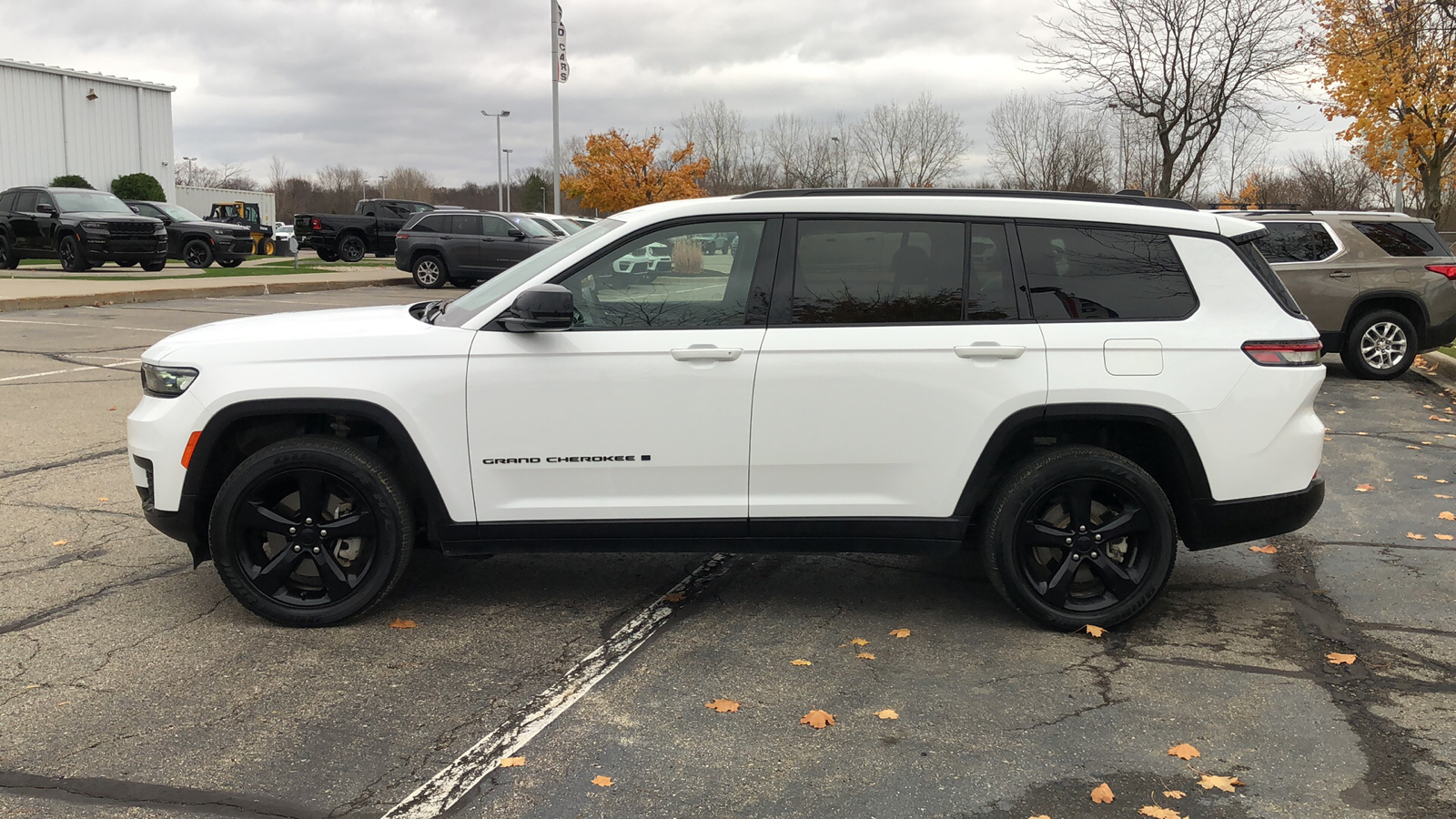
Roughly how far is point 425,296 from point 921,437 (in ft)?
64.3

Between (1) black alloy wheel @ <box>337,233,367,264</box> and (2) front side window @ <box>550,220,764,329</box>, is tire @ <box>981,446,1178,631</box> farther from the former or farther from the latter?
(1) black alloy wheel @ <box>337,233,367,264</box>

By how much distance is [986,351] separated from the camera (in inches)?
178

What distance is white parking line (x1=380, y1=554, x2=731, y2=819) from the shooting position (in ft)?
10.7

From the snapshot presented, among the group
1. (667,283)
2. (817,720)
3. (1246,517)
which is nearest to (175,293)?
(667,283)

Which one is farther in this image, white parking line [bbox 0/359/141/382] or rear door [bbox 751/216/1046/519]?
white parking line [bbox 0/359/141/382]

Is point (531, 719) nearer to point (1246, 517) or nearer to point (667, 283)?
point (667, 283)

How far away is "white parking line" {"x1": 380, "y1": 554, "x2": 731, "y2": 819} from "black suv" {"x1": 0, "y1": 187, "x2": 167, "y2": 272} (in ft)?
74.8

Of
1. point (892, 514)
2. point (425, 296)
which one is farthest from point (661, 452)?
point (425, 296)

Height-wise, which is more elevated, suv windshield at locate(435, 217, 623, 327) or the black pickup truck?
the black pickup truck

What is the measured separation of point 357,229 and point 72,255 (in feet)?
34.4

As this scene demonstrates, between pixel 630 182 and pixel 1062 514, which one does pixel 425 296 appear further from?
pixel 630 182

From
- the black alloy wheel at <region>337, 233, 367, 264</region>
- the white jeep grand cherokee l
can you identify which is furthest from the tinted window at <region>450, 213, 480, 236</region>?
the white jeep grand cherokee l

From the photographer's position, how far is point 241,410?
449 centimetres

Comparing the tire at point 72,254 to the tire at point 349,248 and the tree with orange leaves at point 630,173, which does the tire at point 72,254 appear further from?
the tree with orange leaves at point 630,173
